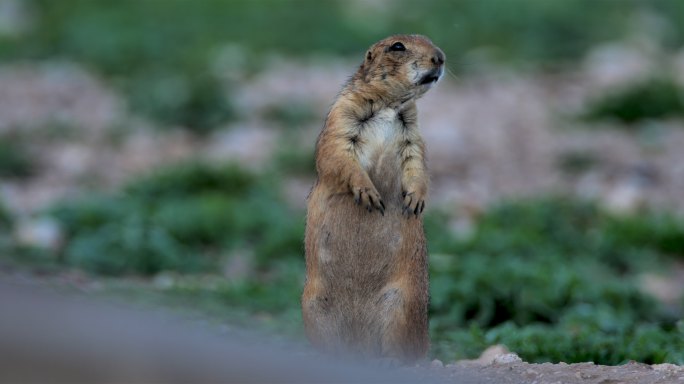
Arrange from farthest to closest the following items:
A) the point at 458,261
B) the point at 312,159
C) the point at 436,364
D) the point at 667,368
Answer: the point at 312,159 < the point at 458,261 < the point at 436,364 < the point at 667,368

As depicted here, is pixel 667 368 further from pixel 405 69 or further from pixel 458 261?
pixel 458 261

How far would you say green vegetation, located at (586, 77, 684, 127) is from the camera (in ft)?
38.3

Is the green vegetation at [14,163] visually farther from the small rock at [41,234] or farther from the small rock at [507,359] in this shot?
the small rock at [507,359]

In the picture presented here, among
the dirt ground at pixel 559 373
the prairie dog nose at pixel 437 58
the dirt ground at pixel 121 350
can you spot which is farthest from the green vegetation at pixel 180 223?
the dirt ground at pixel 121 350

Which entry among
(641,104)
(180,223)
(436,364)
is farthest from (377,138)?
(641,104)

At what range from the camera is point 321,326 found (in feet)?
17.0

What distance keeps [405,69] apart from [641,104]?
662cm

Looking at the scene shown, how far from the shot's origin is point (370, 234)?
523 cm

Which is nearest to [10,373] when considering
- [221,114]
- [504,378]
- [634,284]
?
[504,378]

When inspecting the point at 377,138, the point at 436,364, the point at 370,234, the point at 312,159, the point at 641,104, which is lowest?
the point at 436,364

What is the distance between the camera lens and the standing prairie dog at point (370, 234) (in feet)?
17.0

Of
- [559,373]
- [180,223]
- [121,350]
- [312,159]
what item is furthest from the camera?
[312,159]

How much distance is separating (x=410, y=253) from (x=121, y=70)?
887 centimetres

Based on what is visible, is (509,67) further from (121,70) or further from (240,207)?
(240,207)
